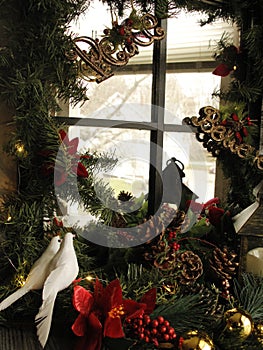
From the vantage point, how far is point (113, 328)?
2.85 feet

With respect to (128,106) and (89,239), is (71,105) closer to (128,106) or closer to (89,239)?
(128,106)

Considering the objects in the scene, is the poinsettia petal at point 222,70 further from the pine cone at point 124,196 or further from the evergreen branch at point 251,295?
the evergreen branch at point 251,295

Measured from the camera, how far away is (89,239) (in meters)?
1.09

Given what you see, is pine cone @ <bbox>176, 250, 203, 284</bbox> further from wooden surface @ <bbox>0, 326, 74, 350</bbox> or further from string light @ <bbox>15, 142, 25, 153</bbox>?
string light @ <bbox>15, 142, 25, 153</bbox>

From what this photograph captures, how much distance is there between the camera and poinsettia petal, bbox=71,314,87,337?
34.9 inches

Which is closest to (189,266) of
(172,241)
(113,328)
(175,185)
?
(172,241)

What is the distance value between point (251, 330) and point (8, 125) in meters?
0.60

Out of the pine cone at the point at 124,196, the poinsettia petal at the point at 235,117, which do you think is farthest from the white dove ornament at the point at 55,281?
the poinsettia petal at the point at 235,117

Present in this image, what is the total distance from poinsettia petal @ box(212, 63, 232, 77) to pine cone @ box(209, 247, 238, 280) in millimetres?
406

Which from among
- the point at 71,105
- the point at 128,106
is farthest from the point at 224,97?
the point at 71,105

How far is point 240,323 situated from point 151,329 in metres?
0.17

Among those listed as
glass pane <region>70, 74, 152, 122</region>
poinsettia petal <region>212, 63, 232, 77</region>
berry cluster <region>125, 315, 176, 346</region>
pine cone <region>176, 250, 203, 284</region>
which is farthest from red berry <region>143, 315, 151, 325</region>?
poinsettia petal <region>212, 63, 232, 77</region>

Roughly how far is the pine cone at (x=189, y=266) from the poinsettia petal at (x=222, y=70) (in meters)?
0.42

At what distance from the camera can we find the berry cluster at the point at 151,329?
0.90 meters
